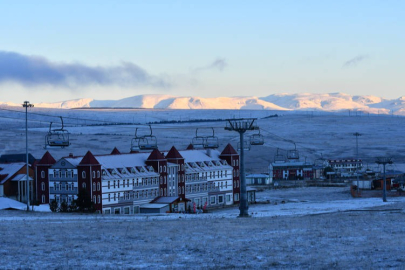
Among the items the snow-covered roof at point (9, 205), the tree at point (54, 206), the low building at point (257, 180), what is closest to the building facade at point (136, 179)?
the tree at point (54, 206)

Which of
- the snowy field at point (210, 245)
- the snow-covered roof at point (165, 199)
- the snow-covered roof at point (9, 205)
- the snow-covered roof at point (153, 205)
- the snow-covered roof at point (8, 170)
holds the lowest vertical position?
the snow-covered roof at point (153, 205)

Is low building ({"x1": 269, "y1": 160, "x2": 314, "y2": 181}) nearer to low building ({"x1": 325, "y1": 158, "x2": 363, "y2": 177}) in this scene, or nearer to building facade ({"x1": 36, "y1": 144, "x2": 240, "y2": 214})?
low building ({"x1": 325, "y1": 158, "x2": 363, "y2": 177})

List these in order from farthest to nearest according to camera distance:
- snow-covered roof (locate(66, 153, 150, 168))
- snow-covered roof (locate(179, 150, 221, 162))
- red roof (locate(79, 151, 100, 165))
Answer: snow-covered roof (locate(179, 150, 221, 162)) → snow-covered roof (locate(66, 153, 150, 168)) → red roof (locate(79, 151, 100, 165))

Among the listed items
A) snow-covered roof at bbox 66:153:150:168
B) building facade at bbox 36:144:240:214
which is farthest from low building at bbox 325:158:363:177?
snow-covered roof at bbox 66:153:150:168

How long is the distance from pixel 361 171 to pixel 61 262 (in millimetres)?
117962

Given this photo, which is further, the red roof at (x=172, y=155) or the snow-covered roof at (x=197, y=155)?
the snow-covered roof at (x=197, y=155)

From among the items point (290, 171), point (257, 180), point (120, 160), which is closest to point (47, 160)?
point (120, 160)

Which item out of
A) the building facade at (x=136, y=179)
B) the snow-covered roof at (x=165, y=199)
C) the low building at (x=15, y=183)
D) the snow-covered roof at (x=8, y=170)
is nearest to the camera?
the building facade at (x=136, y=179)

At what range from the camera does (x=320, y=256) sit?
2373 cm

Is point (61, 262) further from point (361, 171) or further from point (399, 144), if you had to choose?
point (399, 144)

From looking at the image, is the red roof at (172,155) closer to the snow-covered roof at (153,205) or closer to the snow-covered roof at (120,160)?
the snow-covered roof at (120,160)

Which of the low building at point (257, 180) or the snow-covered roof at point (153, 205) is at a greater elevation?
the low building at point (257, 180)

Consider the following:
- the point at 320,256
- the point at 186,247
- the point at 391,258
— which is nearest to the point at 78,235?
the point at 186,247

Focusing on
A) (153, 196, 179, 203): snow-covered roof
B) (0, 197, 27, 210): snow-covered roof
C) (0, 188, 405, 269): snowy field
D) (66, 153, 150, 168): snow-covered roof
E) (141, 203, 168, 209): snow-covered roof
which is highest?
(66, 153, 150, 168): snow-covered roof
